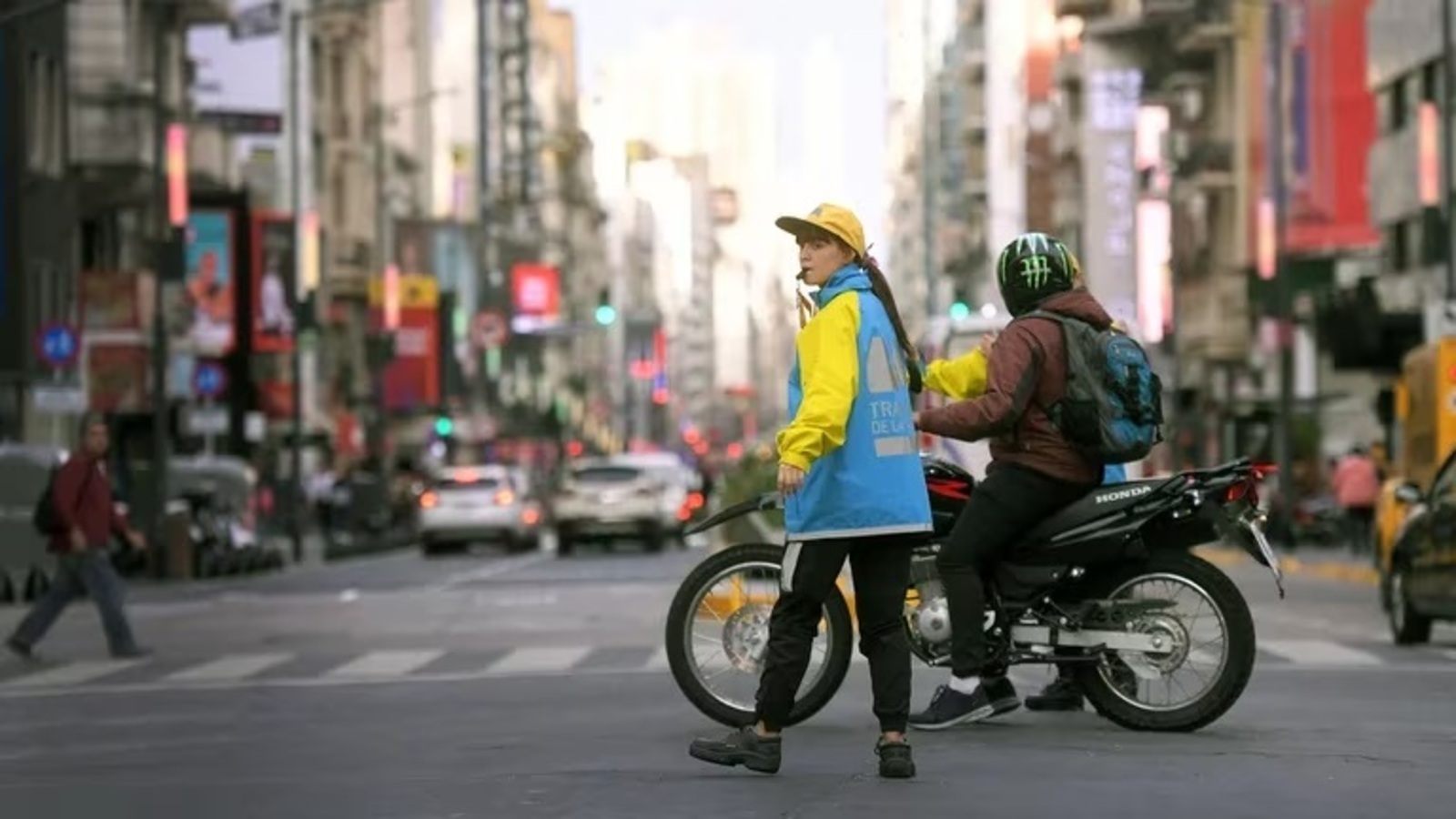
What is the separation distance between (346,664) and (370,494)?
2049 inches

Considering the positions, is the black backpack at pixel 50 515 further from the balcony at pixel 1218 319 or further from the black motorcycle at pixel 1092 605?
the balcony at pixel 1218 319

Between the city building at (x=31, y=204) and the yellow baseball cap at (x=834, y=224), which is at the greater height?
the city building at (x=31, y=204)

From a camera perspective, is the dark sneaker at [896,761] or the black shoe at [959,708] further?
the black shoe at [959,708]

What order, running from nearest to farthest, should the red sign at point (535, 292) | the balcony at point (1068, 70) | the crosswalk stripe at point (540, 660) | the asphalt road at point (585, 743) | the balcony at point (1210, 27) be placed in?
the asphalt road at point (585, 743), the crosswalk stripe at point (540, 660), the balcony at point (1210, 27), the balcony at point (1068, 70), the red sign at point (535, 292)

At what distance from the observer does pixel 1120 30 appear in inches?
4141

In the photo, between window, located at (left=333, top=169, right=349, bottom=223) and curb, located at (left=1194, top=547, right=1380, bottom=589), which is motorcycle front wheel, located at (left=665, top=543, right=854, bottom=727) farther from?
window, located at (left=333, top=169, right=349, bottom=223)

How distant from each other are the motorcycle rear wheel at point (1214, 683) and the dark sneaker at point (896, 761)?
2.29m

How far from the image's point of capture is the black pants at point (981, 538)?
46.7ft

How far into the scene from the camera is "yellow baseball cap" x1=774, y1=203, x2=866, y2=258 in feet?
41.1

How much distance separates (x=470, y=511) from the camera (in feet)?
207

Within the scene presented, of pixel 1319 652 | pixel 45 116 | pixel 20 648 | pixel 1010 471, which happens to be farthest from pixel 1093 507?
pixel 45 116

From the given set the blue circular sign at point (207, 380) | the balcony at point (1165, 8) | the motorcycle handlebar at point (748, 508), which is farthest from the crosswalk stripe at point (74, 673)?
the balcony at point (1165, 8)

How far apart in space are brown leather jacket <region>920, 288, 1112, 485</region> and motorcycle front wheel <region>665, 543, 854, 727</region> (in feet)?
3.02

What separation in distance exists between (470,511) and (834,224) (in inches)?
1999
